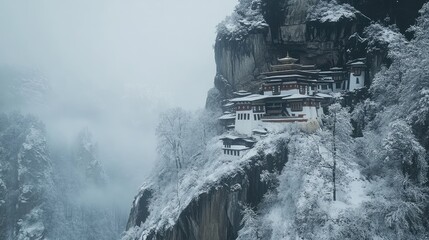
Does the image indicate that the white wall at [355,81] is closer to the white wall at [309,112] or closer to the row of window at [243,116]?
the white wall at [309,112]

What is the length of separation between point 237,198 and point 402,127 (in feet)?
71.5

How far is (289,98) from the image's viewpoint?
184ft

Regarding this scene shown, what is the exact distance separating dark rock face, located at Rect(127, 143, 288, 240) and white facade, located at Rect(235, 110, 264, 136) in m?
10.3

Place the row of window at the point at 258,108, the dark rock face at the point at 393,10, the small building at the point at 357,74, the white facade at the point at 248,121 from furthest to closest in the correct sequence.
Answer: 1. the dark rock face at the point at 393,10
2. the row of window at the point at 258,108
3. the small building at the point at 357,74
4. the white facade at the point at 248,121

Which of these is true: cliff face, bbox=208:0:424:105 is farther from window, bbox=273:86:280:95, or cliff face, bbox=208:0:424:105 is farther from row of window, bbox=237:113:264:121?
row of window, bbox=237:113:264:121

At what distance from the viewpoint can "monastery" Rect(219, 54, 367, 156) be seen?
5584 centimetres

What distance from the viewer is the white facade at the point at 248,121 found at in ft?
194

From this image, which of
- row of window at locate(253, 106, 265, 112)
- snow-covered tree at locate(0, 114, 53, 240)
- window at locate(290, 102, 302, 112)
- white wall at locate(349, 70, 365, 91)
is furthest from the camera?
snow-covered tree at locate(0, 114, 53, 240)

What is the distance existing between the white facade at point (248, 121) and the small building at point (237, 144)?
Result: 379 centimetres

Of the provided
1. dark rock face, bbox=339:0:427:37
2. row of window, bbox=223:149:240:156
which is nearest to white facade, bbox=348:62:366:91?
dark rock face, bbox=339:0:427:37

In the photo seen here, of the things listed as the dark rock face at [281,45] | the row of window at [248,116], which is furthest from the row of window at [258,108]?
the dark rock face at [281,45]

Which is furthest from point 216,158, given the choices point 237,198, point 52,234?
point 52,234

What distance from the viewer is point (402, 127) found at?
120ft

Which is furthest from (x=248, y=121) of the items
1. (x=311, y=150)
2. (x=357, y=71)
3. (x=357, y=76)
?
(x=357, y=71)
